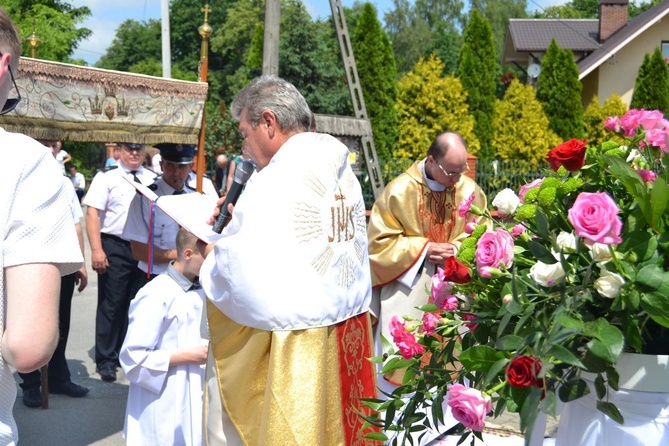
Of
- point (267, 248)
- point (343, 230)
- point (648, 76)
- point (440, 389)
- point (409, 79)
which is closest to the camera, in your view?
point (440, 389)

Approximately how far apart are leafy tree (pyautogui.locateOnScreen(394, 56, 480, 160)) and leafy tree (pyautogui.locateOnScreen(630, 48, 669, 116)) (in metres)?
5.37

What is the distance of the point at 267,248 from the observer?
2746 mm

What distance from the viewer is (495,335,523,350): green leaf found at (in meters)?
1.64

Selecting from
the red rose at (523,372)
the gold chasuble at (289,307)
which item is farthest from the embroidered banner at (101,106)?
the red rose at (523,372)

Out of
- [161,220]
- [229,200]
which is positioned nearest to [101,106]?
[161,220]

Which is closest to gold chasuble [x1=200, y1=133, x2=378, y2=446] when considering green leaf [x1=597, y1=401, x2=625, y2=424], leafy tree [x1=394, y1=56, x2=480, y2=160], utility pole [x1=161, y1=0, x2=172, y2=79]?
green leaf [x1=597, y1=401, x2=625, y2=424]

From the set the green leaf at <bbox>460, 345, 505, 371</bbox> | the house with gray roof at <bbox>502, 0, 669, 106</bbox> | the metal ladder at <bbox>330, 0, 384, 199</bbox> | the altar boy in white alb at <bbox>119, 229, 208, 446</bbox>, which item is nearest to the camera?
the green leaf at <bbox>460, 345, 505, 371</bbox>

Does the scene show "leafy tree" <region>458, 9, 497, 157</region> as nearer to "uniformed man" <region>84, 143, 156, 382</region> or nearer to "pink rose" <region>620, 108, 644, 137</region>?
"uniformed man" <region>84, 143, 156, 382</region>

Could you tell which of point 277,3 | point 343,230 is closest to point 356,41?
point 277,3

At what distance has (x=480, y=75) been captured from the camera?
22.9 m

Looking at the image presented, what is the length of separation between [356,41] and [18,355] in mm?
20100

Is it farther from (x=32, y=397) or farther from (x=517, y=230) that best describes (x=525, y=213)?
(x=32, y=397)

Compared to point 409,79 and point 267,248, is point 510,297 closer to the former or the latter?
point 267,248

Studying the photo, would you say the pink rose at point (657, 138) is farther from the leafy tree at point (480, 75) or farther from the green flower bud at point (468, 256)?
the leafy tree at point (480, 75)
